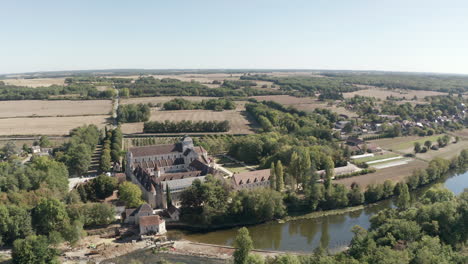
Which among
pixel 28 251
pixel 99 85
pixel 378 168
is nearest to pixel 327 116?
pixel 378 168

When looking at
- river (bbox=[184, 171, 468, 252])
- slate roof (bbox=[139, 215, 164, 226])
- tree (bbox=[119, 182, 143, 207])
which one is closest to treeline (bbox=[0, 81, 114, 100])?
tree (bbox=[119, 182, 143, 207])

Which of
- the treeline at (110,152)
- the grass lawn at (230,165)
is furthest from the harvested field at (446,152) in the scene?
the treeline at (110,152)

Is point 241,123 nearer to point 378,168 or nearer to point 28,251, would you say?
point 378,168

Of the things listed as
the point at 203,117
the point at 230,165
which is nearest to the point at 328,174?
the point at 230,165

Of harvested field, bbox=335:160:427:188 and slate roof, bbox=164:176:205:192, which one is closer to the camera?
slate roof, bbox=164:176:205:192

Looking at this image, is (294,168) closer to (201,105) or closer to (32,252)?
(32,252)

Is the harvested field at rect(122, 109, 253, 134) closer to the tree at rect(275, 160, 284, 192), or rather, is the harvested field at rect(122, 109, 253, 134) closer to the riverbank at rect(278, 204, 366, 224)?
the tree at rect(275, 160, 284, 192)
